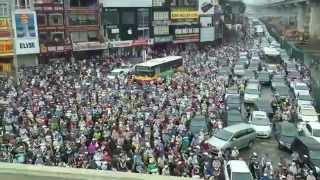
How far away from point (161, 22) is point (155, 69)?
24863mm

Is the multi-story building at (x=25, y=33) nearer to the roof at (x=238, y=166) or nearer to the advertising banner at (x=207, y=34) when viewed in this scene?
the advertising banner at (x=207, y=34)

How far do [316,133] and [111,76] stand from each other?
19.8 metres

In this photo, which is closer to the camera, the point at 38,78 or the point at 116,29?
the point at 38,78

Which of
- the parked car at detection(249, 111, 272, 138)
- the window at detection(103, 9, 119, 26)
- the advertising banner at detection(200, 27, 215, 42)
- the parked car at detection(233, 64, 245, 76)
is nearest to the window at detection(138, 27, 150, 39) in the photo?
the window at detection(103, 9, 119, 26)

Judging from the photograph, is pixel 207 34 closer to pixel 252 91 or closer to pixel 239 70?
pixel 239 70

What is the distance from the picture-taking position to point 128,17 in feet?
202

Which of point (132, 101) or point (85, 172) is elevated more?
point (85, 172)

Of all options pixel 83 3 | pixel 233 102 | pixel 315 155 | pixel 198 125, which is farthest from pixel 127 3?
pixel 315 155

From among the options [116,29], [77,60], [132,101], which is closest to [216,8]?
[116,29]

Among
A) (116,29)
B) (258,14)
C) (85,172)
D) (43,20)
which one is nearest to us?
(85,172)

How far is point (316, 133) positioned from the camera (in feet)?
83.0

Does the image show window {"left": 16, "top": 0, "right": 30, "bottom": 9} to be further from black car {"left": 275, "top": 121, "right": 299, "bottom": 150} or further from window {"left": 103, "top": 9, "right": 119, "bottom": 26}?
black car {"left": 275, "top": 121, "right": 299, "bottom": 150}

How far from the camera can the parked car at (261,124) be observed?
1047 inches

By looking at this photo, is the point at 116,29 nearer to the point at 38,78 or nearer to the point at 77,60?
the point at 77,60
